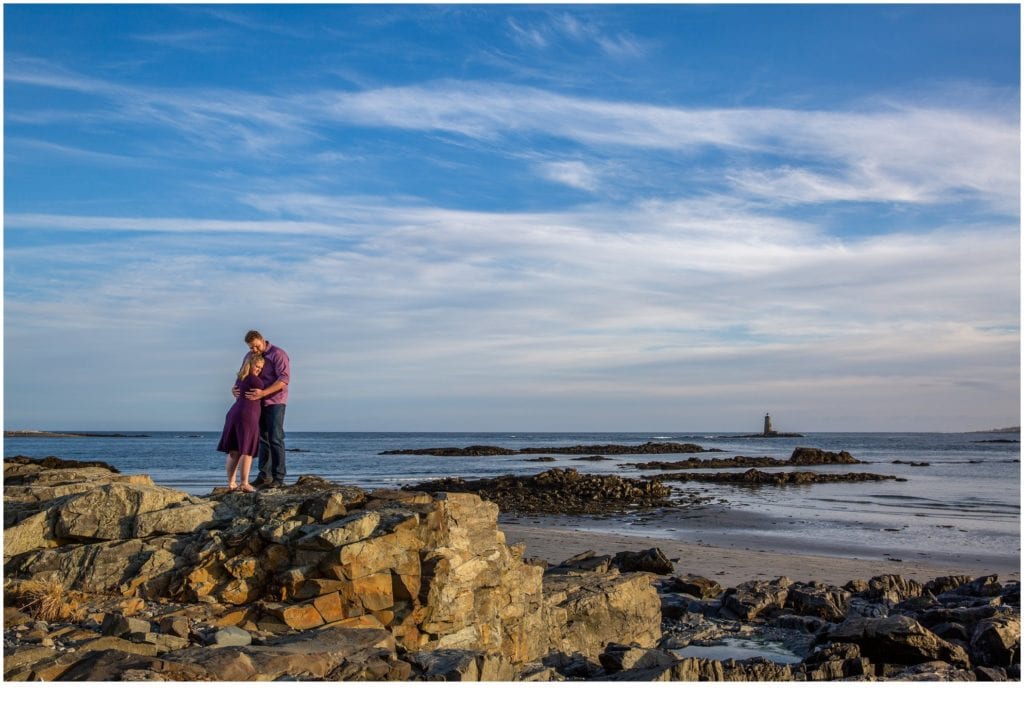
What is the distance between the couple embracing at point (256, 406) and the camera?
1021 centimetres

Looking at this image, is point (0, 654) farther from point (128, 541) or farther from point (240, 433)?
point (240, 433)

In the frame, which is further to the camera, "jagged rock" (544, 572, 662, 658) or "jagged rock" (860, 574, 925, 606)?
"jagged rock" (860, 574, 925, 606)

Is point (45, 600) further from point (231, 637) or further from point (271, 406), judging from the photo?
point (271, 406)

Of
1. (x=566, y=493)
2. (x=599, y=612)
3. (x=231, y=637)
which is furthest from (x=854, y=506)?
(x=231, y=637)

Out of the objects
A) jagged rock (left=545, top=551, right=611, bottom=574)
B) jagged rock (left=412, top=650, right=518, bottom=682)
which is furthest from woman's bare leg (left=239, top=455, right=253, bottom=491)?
jagged rock (left=545, top=551, right=611, bottom=574)

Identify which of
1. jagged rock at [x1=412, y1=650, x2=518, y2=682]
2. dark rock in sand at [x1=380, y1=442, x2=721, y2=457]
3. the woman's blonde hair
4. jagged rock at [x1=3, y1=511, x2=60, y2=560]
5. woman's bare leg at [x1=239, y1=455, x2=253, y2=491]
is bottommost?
dark rock in sand at [x1=380, y1=442, x2=721, y2=457]

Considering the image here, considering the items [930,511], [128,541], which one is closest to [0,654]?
[128,541]

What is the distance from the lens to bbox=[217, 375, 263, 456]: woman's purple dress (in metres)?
10.2

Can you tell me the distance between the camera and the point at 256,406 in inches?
406

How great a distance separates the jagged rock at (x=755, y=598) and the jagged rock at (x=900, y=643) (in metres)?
3.41

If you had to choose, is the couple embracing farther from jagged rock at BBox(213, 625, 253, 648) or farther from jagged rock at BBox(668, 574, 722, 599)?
A: jagged rock at BBox(668, 574, 722, 599)

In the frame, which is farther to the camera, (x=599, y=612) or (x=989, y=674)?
(x=599, y=612)

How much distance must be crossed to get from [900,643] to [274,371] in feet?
25.8

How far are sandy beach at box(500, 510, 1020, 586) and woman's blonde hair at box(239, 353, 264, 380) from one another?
9505 mm
